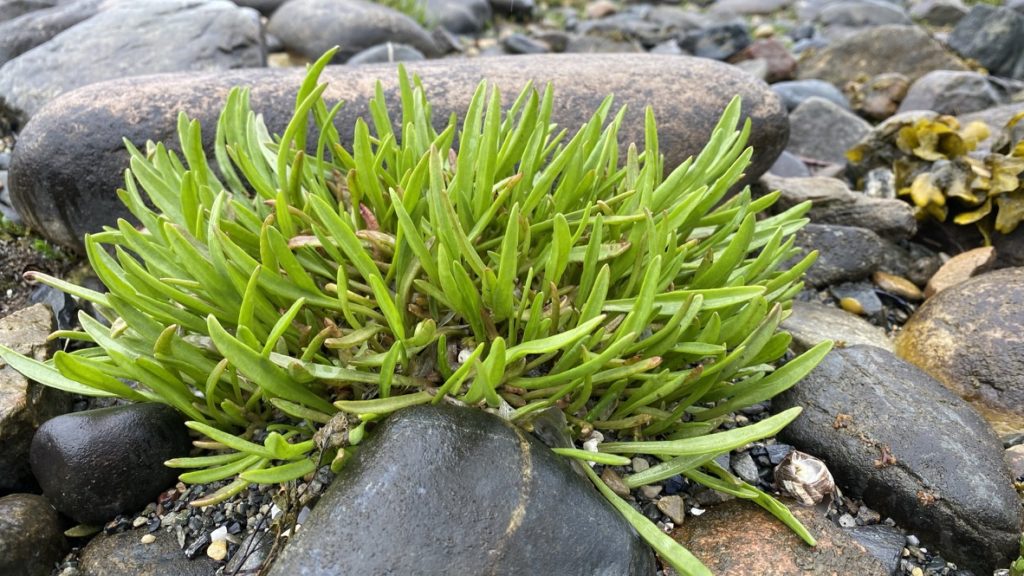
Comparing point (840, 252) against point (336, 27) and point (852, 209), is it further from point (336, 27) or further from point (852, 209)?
point (336, 27)

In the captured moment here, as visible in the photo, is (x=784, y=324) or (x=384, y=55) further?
(x=384, y=55)

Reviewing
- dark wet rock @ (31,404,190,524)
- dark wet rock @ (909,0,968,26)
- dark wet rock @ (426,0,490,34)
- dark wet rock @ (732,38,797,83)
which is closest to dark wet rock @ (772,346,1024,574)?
dark wet rock @ (31,404,190,524)

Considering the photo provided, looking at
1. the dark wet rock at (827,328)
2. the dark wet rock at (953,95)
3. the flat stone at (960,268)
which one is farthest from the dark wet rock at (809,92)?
the dark wet rock at (827,328)

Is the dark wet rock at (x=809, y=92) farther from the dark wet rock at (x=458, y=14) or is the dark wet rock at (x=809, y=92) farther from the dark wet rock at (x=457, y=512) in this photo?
the dark wet rock at (x=457, y=512)

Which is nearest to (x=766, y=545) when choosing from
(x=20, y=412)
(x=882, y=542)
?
(x=882, y=542)

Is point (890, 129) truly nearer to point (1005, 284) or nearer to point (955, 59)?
point (1005, 284)
